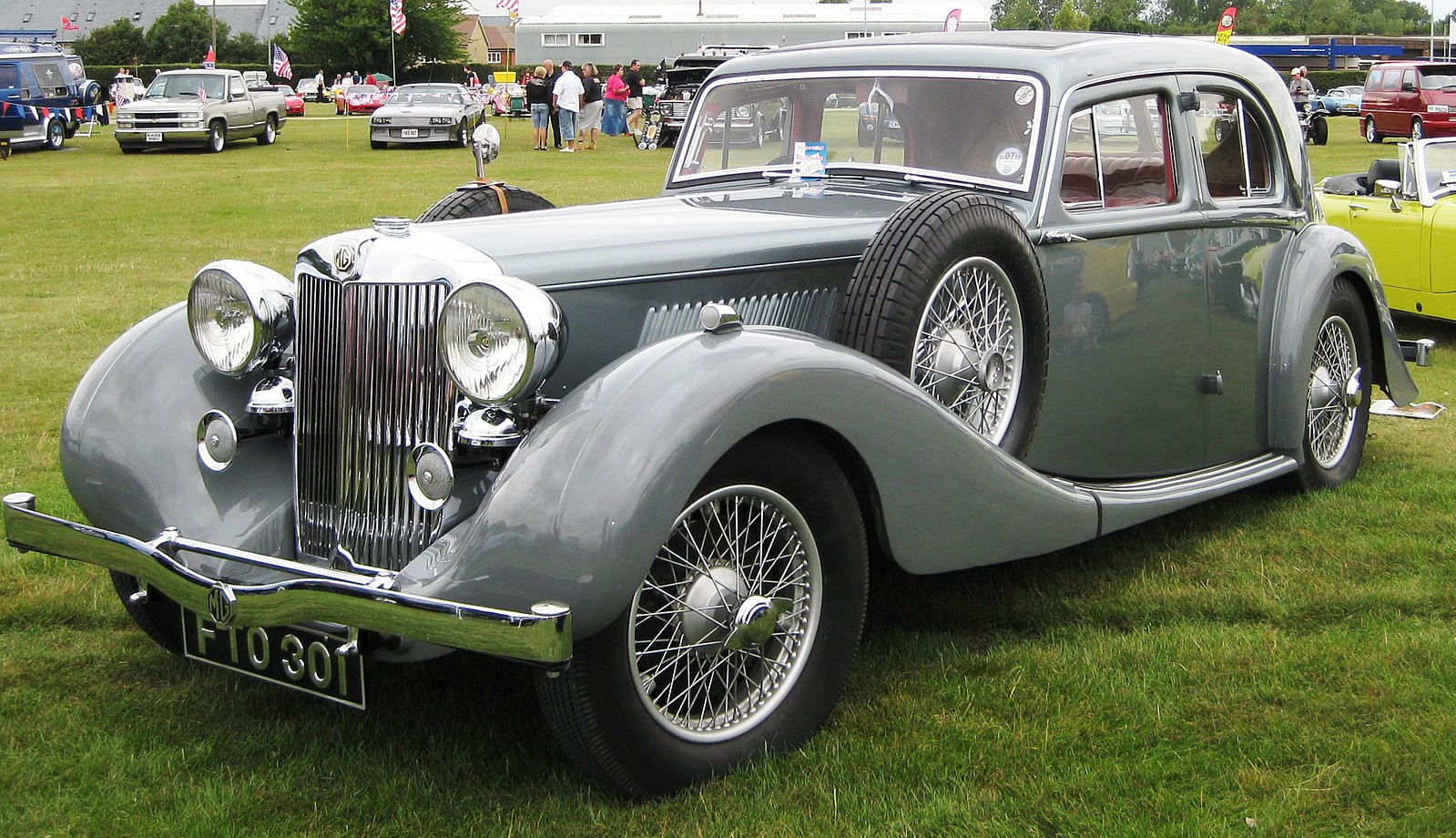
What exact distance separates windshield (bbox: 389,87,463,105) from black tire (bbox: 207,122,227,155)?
131 inches

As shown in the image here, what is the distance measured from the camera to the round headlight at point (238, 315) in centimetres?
326

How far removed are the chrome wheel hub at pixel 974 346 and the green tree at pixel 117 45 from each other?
263 ft

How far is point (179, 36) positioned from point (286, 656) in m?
81.1

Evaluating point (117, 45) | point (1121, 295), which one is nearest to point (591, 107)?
point (1121, 295)

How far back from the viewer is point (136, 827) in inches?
105

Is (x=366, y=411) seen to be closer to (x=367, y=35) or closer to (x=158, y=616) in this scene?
(x=158, y=616)

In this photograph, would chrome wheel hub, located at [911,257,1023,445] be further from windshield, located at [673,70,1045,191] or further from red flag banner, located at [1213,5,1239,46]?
red flag banner, located at [1213,5,1239,46]

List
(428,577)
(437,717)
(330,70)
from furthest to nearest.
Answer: (330,70) → (437,717) → (428,577)

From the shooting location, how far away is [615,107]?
29406mm

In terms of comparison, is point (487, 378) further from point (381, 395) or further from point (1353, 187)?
point (1353, 187)

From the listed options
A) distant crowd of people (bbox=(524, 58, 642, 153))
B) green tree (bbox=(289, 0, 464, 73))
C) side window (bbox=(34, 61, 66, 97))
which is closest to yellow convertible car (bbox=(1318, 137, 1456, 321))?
distant crowd of people (bbox=(524, 58, 642, 153))

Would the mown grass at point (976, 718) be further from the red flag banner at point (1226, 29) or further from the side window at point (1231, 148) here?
the red flag banner at point (1226, 29)

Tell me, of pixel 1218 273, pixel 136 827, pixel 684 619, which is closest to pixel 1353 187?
pixel 1218 273

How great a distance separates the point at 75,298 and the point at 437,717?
7.23 metres
